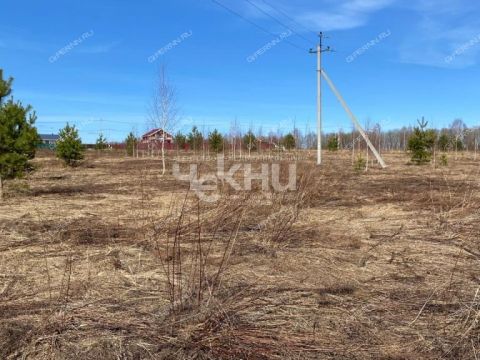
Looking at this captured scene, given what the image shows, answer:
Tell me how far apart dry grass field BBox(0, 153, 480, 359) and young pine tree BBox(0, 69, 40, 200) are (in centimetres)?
352

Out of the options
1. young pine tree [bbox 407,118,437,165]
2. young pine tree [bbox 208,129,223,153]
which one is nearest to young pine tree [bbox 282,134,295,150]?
young pine tree [bbox 208,129,223,153]

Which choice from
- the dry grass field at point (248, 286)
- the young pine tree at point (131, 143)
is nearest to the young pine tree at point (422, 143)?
the dry grass field at point (248, 286)

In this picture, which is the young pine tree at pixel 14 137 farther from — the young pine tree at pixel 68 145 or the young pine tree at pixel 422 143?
the young pine tree at pixel 422 143

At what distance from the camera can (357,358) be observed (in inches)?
101

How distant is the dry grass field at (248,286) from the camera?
265 cm

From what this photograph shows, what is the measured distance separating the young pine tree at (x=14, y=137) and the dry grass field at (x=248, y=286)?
3518 mm

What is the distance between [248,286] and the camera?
3.70 m

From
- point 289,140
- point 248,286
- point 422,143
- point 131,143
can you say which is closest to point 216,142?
point 289,140

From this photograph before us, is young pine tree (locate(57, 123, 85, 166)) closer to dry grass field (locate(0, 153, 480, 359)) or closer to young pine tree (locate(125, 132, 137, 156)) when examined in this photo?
young pine tree (locate(125, 132, 137, 156))

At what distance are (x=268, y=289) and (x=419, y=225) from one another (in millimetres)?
4014

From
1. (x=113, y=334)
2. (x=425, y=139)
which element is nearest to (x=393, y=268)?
(x=113, y=334)

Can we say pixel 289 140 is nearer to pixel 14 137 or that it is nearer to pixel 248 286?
pixel 14 137

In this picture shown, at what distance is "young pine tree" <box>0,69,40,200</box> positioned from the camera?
33.3 feet

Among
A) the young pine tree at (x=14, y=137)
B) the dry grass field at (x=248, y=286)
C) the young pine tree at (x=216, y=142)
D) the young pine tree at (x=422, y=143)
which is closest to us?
the dry grass field at (x=248, y=286)
